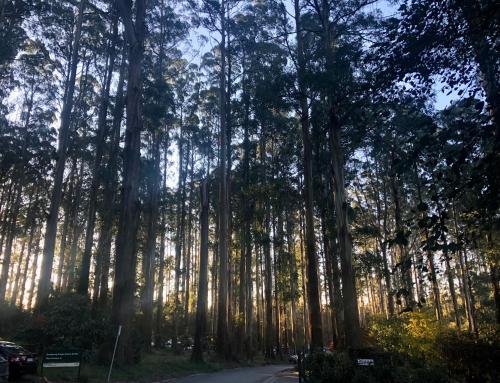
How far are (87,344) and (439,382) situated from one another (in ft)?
41.7

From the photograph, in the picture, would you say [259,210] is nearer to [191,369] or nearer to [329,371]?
[191,369]

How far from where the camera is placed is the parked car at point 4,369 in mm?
10719

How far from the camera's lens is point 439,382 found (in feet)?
29.7

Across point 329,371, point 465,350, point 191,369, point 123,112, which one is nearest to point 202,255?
point 191,369

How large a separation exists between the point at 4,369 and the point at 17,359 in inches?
38.6

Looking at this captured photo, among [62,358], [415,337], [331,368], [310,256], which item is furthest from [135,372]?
[415,337]

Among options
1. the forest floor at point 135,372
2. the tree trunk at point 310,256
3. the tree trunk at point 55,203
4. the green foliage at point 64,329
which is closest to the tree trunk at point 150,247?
the forest floor at point 135,372

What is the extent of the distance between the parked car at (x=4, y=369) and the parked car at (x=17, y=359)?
0.32 meters

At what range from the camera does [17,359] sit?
11766 mm

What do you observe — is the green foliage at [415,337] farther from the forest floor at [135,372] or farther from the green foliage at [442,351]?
the forest floor at [135,372]

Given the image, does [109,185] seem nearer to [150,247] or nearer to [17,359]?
[150,247]

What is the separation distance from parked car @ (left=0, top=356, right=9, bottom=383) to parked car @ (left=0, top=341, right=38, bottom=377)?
321mm

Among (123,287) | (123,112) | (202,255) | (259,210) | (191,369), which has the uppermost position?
(123,112)

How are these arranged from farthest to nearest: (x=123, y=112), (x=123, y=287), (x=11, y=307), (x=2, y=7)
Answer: (x=11, y=307), (x=123, y=112), (x=2, y=7), (x=123, y=287)
